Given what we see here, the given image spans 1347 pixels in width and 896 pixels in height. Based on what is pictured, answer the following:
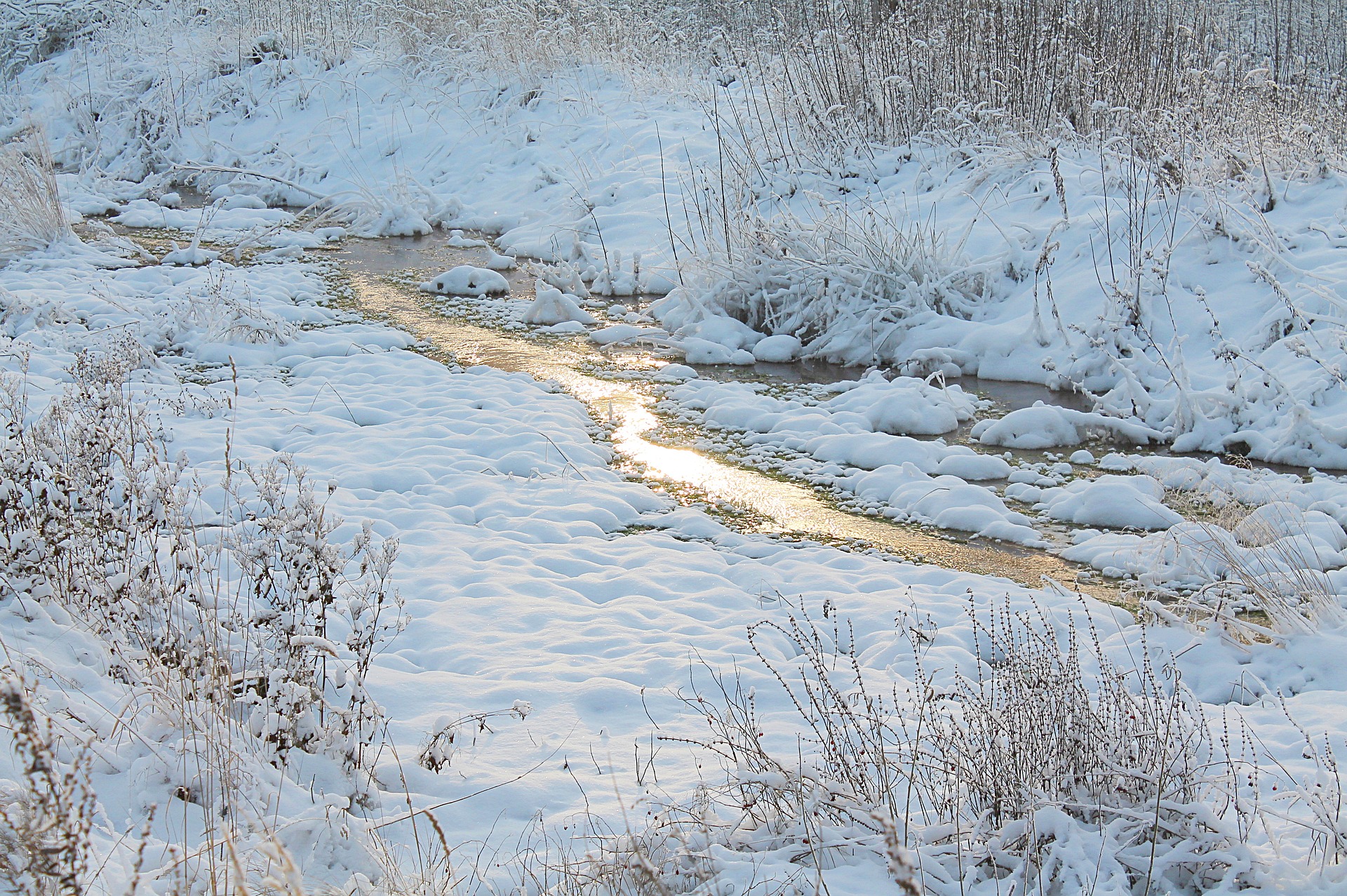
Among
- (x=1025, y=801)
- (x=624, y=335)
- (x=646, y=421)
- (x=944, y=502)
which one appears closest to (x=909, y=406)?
(x=944, y=502)

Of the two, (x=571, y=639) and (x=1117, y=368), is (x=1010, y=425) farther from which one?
(x=571, y=639)

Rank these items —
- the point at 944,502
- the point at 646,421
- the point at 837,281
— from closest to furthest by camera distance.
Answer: the point at 944,502 → the point at 646,421 → the point at 837,281

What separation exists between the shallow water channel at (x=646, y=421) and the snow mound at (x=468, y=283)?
0.16 m

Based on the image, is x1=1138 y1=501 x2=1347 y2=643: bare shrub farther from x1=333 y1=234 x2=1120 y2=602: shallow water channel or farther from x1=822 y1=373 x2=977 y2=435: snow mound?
x1=822 y1=373 x2=977 y2=435: snow mound

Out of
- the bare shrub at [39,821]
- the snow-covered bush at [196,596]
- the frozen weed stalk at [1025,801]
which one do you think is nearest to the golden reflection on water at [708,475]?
the frozen weed stalk at [1025,801]

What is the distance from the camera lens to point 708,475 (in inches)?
242

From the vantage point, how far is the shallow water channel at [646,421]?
518cm

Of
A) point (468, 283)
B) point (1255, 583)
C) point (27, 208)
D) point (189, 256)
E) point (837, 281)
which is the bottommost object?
point (1255, 583)

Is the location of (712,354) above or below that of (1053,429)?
above

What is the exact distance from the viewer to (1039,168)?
8.83 m

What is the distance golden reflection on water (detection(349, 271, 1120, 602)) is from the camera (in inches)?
201

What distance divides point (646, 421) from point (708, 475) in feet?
3.01

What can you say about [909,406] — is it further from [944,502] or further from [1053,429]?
[944,502]

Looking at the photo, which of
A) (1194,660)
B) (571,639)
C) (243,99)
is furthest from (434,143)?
(1194,660)
